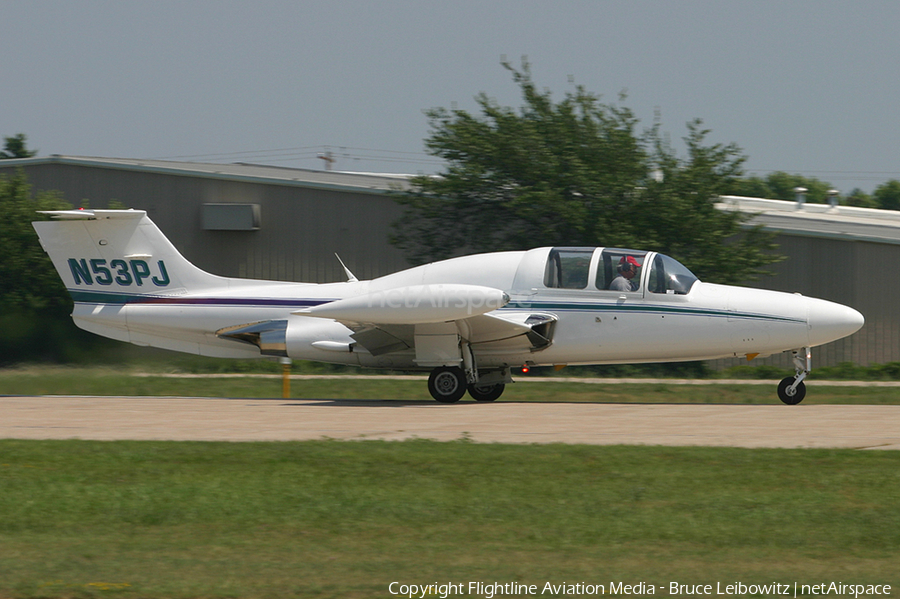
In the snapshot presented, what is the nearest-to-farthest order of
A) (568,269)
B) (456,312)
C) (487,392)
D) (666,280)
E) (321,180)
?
(456,312), (666,280), (568,269), (487,392), (321,180)

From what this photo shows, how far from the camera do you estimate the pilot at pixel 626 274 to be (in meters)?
16.1

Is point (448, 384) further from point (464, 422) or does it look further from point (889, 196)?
point (889, 196)

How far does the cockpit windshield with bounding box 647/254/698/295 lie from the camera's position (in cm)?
1603

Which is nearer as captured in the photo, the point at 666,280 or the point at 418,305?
the point at 418,305

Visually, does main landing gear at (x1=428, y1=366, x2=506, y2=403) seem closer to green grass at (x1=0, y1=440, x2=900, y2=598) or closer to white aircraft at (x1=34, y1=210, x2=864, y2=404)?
white aircraft at (x1=34, y1=210, x2=864, y2=404)

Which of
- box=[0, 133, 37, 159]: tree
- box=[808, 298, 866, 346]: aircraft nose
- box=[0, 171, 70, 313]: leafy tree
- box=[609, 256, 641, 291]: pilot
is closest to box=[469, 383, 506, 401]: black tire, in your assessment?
box=[609, 256, 641, 291]: pilot

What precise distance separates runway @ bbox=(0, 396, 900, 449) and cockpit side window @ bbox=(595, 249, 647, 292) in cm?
184

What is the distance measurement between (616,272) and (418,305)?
10.4 ft

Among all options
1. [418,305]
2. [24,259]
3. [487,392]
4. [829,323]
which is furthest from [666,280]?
[24,259]

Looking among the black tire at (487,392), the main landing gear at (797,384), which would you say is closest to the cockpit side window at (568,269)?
the black tire at (487,392)

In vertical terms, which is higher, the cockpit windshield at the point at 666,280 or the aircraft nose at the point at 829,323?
the cockpit windshield at the point at 666,280

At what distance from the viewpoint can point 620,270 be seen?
1614 centimetres

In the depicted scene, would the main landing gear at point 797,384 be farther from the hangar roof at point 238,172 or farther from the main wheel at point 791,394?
the hangar roof at point 238,172

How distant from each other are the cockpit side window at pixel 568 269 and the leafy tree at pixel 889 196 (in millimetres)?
82282
